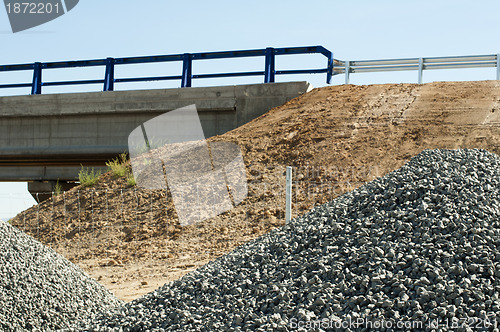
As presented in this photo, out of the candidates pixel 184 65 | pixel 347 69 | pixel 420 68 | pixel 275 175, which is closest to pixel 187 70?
pixel 184 65

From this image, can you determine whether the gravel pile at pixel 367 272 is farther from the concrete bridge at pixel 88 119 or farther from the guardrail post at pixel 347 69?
the guardrail post at pixel 347 69

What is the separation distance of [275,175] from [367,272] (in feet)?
26.1

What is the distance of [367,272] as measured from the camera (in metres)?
5.69

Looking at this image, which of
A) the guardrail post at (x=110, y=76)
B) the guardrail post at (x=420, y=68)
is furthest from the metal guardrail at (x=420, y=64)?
the guardrail post at (x=110, y=76)

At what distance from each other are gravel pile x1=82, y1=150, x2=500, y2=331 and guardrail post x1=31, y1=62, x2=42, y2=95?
1415cm

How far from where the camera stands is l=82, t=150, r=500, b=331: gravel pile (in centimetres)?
514

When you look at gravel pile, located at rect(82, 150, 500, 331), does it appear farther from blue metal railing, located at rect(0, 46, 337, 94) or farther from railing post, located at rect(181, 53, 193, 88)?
railing post, located at rect(181, 53, 193, 88)

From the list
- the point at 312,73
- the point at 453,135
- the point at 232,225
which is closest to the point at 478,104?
the point at 453,135

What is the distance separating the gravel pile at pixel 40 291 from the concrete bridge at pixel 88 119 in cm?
917

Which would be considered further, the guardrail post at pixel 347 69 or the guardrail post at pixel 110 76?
the guardrail post at pixel 110 76

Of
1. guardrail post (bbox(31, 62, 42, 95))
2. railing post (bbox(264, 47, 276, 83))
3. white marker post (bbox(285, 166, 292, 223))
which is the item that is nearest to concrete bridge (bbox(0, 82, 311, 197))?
railing post (bbox(264, 47, 276, 83))

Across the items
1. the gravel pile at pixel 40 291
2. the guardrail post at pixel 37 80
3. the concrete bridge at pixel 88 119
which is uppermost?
the guardrail post at pixel 37 80

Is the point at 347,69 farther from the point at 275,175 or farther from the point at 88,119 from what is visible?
the point at 88,119

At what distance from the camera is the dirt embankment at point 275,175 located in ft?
38.7
